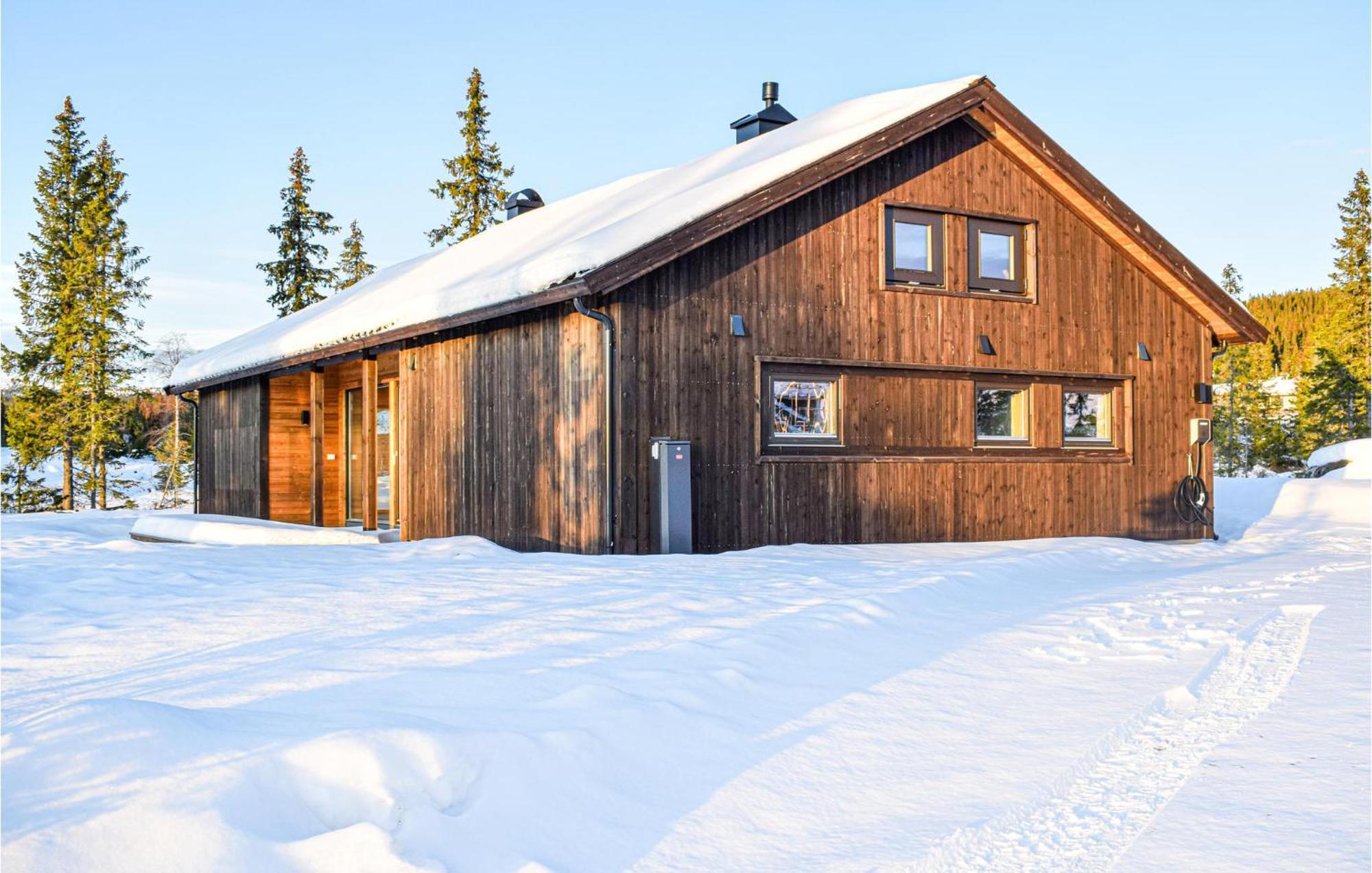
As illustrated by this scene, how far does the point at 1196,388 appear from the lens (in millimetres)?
14891

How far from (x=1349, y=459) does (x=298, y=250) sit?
31.2 m

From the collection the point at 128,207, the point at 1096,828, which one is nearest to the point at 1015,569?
the point at 1096,828

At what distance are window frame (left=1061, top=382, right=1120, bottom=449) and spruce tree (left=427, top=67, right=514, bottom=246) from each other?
21825mm

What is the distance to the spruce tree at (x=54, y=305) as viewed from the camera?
95.2 feet

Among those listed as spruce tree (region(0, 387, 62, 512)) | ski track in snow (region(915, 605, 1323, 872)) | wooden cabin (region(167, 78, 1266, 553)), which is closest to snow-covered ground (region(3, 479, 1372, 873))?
ski track in snow (region(915, 605, 1323, 872))

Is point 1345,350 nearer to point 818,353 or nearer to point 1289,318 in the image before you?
point 1289,318

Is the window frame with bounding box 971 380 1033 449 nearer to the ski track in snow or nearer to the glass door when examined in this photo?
the ski track in snow

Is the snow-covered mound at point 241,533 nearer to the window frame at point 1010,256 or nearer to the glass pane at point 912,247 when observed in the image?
the glass pane at point 912,247

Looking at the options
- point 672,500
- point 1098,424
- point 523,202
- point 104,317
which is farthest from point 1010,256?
point 104,317

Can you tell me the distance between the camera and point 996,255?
13.4 metres

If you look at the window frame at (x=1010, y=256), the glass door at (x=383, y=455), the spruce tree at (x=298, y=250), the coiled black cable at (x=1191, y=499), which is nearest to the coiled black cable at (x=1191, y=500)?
the coiled black cable at (x=1191, y=499)

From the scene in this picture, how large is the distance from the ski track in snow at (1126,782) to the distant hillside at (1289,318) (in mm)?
71064

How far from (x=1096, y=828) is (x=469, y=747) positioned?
224 centimetres

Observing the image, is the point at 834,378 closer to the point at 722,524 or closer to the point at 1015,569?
the point at 722,524
